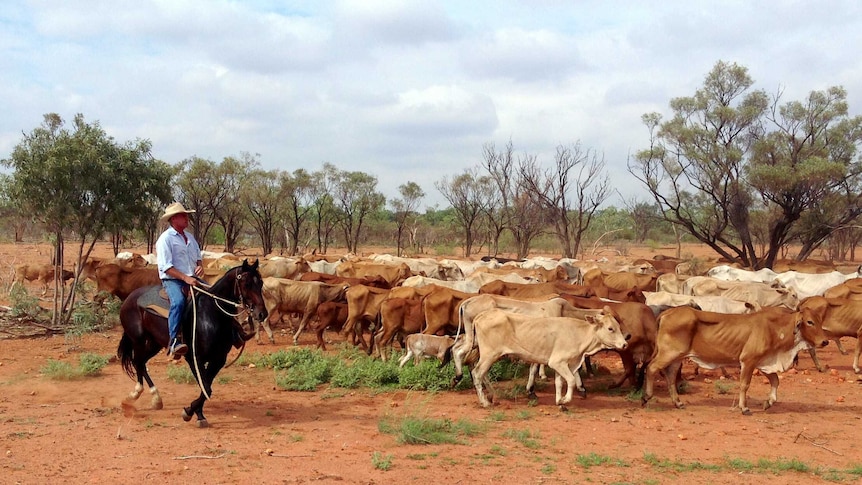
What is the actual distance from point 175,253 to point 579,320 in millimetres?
5744

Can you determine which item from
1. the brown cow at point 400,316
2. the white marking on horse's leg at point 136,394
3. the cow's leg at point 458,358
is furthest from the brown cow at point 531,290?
the white marking on horse's leg at point 136,394

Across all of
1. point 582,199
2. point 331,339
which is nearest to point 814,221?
point 582,199

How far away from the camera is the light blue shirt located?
8680 millimetres

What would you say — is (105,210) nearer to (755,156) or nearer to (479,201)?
(755,156)

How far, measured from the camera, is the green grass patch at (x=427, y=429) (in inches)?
316

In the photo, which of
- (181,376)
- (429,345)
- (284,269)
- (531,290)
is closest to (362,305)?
(429,345)

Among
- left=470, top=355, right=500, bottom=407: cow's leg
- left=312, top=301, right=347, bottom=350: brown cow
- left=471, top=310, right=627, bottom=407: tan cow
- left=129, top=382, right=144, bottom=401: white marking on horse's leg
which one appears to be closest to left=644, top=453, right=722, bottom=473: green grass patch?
left=471, top=310, right=627, bottom=407: tan cow

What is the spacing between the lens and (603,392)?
11234 millimetres

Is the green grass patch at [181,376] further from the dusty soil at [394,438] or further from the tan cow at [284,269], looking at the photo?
the tan cow at [284,269]

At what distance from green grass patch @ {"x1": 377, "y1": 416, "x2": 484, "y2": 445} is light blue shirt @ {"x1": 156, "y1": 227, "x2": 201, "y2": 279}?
10.5ft

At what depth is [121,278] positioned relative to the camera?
16844mm

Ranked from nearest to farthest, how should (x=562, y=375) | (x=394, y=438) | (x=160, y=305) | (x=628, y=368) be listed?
(x=394, y=438) → (x=160, y=305) → (x=562, y=375) → (x=628, y=368)

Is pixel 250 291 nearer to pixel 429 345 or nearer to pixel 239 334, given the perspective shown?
pixel 239 334

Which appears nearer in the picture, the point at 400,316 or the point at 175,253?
the point at 175,253
